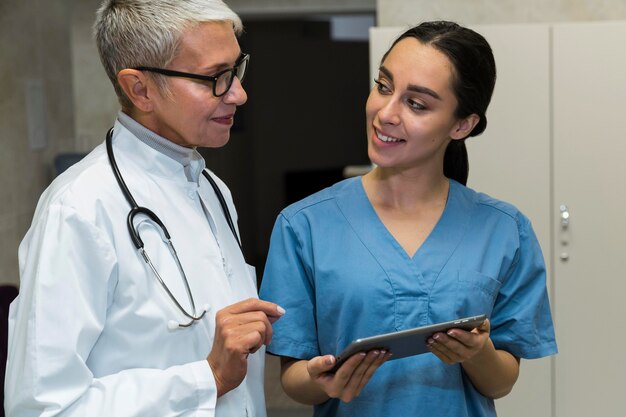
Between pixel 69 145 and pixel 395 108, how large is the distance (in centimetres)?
394

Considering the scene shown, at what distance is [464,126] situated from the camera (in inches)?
72.2

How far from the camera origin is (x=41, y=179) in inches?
190

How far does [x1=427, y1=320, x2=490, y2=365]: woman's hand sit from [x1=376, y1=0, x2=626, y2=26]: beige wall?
2.60 metres

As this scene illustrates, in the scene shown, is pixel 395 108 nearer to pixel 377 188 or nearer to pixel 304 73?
pixel 377 188

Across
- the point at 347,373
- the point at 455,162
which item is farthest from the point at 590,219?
the point at 347,373

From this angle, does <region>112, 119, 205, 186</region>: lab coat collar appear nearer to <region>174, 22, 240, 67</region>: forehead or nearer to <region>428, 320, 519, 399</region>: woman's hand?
<region>174, 22, 240, 67</region>: forehead

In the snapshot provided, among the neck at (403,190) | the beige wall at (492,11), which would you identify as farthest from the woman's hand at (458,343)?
the beige wall at (492,11)

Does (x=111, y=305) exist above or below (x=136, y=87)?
below

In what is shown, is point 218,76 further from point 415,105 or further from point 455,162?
point 455,162

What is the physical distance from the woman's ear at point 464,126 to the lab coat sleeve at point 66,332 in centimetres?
76

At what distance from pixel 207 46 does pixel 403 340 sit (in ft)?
2.03

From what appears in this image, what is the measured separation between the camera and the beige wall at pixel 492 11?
157 inches

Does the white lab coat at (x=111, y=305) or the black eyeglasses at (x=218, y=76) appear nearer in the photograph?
the white lab coat at (x=111, y=305)

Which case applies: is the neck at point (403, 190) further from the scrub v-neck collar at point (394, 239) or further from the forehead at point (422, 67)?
the forehead at point (422, 67)
